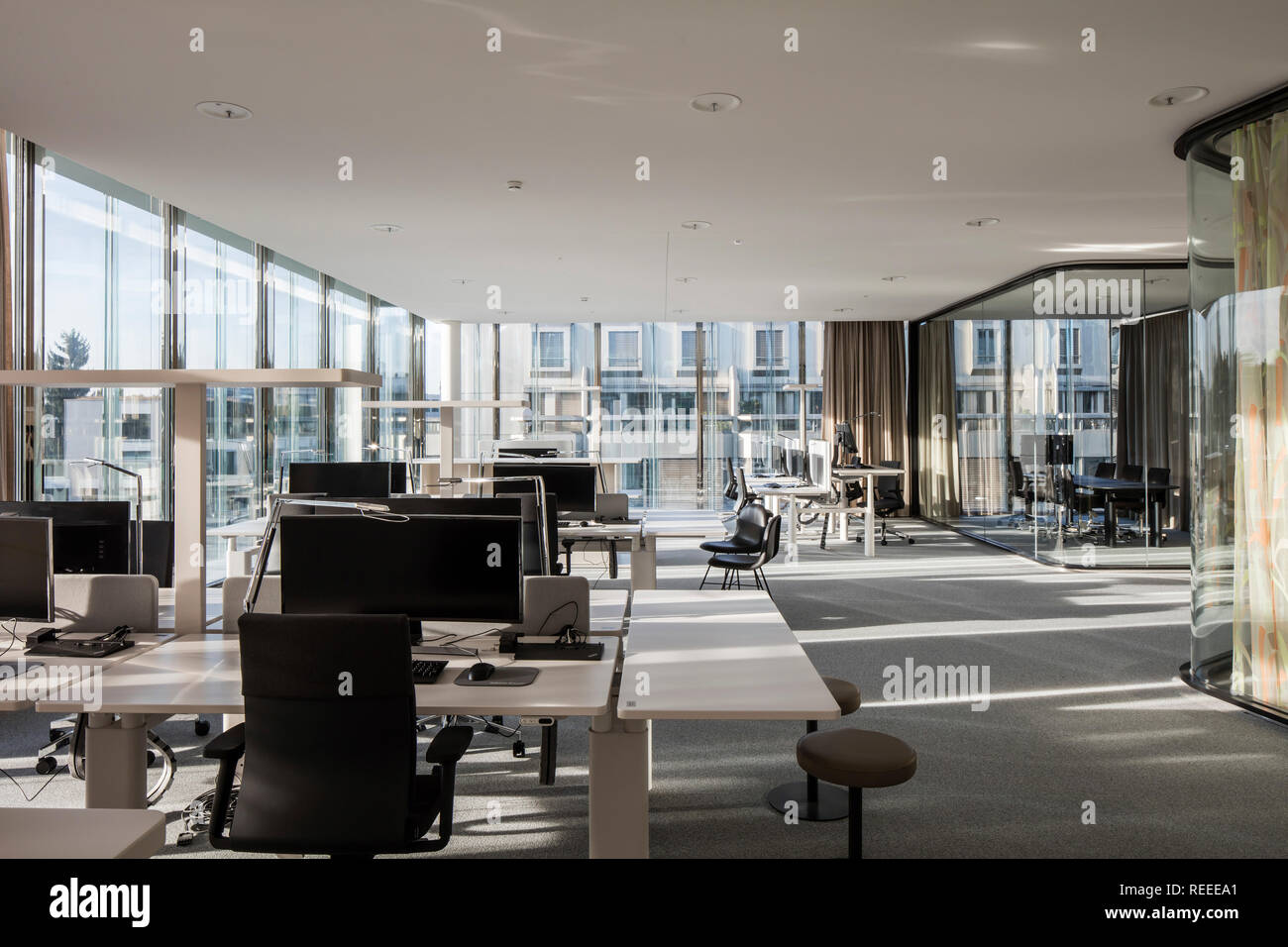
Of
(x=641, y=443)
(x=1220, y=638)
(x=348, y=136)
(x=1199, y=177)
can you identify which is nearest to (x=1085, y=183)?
(x=1199, y=177)

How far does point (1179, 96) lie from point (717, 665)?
386cm

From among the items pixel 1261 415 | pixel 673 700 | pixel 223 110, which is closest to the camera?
pixel 673 700

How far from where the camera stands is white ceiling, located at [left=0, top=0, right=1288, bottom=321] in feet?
11.6

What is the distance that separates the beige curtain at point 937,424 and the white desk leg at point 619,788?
10.4m

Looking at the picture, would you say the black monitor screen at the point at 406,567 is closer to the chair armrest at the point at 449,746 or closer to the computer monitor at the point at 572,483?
the chair armrest at the point at 449,746

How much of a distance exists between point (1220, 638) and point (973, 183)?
3.26 metres

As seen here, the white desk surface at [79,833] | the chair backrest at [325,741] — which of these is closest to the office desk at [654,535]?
the chair backrest at [325,741]

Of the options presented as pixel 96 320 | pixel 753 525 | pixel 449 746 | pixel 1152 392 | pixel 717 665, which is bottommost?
pixel 449 746

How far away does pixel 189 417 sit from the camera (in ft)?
10.1

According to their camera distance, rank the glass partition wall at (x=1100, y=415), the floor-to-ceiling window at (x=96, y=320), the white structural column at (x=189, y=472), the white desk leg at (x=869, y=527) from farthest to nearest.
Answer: the white desk leg at (x=869, y=527)
the glass partition wall at (x=1100, y=415)
the floor-to-ceiling window at (x=96, y=320)
the white structural column at (x=189, y=472)

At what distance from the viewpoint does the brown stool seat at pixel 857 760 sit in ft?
8.75

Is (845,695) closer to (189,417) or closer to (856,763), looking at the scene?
(856,763)

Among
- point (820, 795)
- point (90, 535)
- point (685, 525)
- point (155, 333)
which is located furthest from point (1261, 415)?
point (155, 333)
